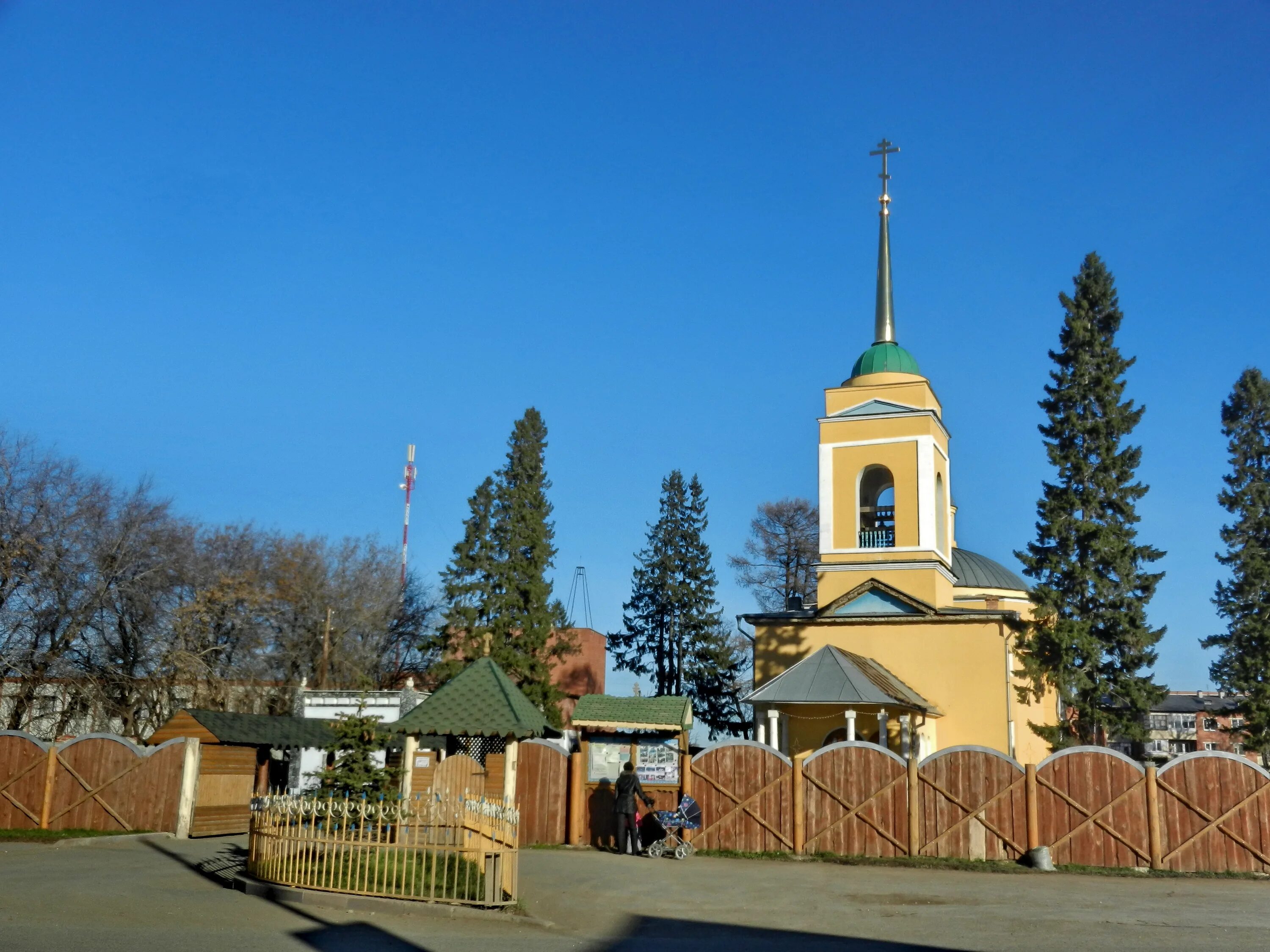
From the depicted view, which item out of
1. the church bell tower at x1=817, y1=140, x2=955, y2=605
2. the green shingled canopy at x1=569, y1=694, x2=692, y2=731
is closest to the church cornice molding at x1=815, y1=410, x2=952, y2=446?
the church bell tower at x1=817, y1=140, x2=955, y2=605

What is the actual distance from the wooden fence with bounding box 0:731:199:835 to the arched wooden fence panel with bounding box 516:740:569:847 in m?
6.17

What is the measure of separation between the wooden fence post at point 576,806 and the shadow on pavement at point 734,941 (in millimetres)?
8210

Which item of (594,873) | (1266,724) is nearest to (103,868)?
(594,873)

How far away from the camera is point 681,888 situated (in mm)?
15461

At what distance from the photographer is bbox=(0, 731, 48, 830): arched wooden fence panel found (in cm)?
2223

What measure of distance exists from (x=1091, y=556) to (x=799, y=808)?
1659 cm

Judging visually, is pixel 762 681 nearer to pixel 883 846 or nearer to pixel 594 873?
pixel 883 846

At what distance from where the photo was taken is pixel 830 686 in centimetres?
2605

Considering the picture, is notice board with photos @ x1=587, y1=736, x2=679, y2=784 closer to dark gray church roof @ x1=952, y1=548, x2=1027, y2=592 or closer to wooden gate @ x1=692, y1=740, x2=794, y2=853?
wooden gate @ x1=692, y1=740, x2=794, y2=853

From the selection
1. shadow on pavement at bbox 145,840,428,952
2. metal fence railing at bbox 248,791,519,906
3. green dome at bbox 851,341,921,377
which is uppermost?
green dome at bbox 851,341,921,377

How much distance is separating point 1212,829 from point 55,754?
67.6 ft

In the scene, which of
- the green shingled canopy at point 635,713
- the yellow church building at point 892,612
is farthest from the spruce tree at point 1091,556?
the green shingled canopy at point 635,713

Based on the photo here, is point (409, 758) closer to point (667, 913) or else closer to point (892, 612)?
point (667, 913)

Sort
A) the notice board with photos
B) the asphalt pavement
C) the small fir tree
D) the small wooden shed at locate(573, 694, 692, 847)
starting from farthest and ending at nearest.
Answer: the notice board with photos < the small wooden shed at locate(573, 694, 692, 847) < the small fir tree < the asphalt pavement
